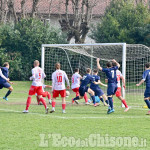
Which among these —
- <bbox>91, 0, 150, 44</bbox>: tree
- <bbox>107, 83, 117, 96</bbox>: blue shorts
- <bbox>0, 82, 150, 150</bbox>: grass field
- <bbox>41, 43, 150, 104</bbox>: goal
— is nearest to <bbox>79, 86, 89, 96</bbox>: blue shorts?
<bbox>107, 83, 117, 96</bbox>: blue shorts

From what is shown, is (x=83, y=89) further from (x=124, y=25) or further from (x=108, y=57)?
(x=124, y=25)

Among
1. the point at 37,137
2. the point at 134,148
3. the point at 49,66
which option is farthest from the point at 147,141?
the point at 49,66

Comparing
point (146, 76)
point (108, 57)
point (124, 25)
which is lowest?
point (108, 57)

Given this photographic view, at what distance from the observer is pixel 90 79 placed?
18.3 metres

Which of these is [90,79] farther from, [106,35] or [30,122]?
[106,35]

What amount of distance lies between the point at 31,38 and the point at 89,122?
81.4 feet

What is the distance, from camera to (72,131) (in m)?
11.3

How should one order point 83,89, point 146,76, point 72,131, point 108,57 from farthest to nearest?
point 108,57
point 83,89
point 146,76
point 72,131

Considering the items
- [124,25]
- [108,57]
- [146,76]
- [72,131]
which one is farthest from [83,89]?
[124,25]

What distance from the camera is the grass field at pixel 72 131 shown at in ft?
31.1

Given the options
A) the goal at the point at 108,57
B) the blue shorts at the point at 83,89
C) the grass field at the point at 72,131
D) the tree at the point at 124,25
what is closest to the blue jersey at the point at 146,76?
the grass field at the point at 72,131

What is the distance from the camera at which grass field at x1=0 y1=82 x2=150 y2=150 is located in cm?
948

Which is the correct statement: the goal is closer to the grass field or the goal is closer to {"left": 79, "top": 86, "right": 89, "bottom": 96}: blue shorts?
{"left": 79, "top": 86, "right": 89, "bottom": 96}: blue shorts

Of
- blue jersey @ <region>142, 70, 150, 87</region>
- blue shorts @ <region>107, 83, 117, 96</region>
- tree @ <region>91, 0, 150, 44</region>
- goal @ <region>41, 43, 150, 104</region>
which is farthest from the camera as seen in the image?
tree @ <region>91, 0, 150, 44</region>
